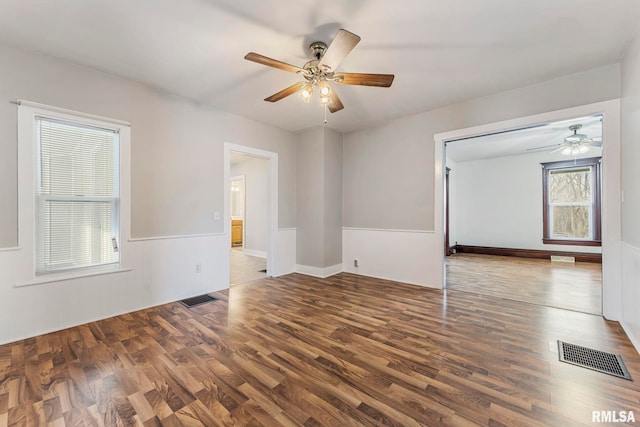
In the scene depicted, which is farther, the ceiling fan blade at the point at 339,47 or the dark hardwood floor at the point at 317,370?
the ceiling fan blade at the point at 339,47

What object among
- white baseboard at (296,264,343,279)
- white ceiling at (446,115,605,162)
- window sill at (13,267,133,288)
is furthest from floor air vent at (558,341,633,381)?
window sill at (13,267,133,288)

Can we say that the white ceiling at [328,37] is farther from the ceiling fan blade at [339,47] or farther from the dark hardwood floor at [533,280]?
the dark hardwood floor at [533,280]

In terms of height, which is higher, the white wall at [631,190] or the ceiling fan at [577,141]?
the ceiling fan at [577,141]

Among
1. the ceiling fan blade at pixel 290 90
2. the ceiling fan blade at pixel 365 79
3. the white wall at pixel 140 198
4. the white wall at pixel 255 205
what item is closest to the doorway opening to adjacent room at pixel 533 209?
the ceiling fan blade at pixel 365 79

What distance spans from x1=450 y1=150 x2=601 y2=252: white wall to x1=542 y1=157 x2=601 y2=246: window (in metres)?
0.14

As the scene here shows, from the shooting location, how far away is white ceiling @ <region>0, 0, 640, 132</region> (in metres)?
1.96

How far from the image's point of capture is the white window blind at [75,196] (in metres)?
2.61

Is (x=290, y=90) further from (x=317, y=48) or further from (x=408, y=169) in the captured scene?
(x=408, y=169)

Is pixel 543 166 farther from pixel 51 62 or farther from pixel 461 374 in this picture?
pixel 51 62

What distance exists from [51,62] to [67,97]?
0.33 metres

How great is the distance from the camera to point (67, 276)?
105 inches

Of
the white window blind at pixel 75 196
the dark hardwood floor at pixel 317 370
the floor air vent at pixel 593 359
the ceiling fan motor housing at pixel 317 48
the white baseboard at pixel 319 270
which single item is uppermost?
the ceiling fan motor housing at pixel 317 48

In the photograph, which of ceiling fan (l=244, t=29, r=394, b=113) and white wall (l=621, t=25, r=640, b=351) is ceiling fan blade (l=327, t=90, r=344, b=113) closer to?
ceiling fan (l=244, t=29, r=394, b=113)

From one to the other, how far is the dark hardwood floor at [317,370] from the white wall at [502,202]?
4491mm
